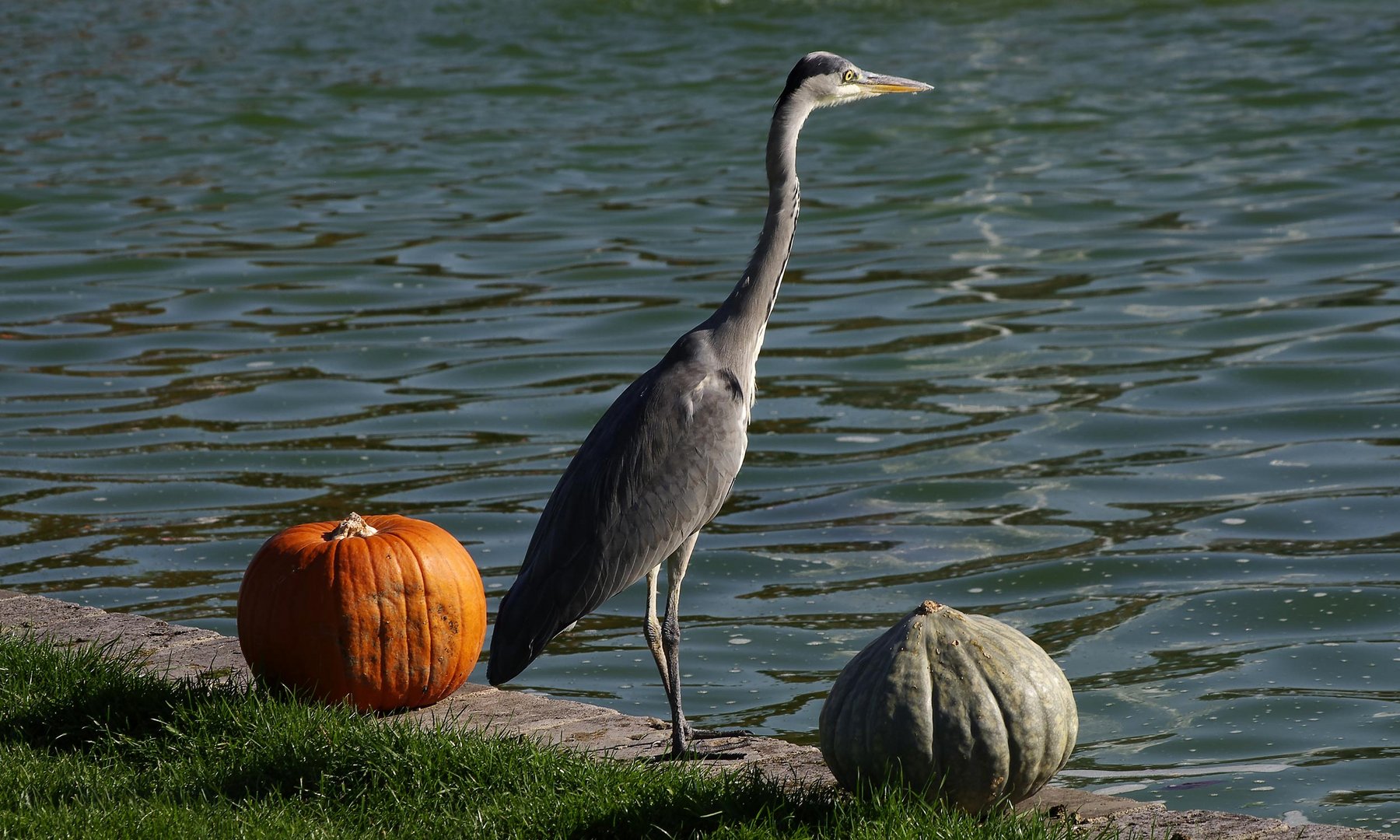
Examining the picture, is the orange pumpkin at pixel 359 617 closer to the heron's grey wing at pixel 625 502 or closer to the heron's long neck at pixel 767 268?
the heron's grey wing at pixel 625 502

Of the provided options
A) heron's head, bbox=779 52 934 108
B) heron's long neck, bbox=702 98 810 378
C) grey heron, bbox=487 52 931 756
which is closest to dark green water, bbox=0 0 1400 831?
grey heron, bbox=487 52 931 756

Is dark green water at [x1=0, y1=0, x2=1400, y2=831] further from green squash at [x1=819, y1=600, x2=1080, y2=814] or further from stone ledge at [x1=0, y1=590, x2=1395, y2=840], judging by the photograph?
green squash at [x1=819, y1=600, x2=1080, y2=814]

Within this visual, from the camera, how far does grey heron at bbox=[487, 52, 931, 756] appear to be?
6.07m

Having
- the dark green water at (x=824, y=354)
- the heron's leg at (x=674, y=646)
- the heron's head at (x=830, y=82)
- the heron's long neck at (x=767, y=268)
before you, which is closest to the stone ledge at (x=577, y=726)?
the heron's leg at (x=674, y=646)

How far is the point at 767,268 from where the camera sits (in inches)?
253

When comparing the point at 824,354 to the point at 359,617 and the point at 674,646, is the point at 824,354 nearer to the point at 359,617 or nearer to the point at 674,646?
the point at 674,646

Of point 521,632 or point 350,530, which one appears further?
point 350,530

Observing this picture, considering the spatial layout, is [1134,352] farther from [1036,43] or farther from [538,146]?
[1036,43]

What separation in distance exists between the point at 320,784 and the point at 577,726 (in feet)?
3.48

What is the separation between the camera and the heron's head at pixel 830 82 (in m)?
6.65

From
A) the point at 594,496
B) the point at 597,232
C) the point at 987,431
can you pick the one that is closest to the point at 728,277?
the point at 597,232

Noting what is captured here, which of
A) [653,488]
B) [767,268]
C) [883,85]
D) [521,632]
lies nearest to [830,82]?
[883,85]

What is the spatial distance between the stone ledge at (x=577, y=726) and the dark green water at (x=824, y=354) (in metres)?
1.43

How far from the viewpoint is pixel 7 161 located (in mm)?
24688
